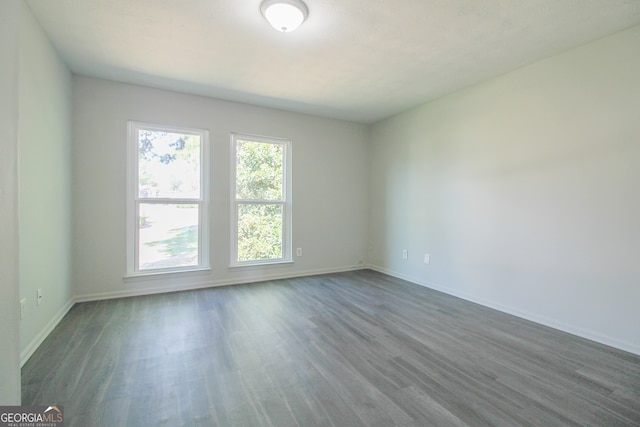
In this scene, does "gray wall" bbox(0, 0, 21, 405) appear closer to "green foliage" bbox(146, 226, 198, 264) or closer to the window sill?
the window sill

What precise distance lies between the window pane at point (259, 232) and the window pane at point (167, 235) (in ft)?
2.06

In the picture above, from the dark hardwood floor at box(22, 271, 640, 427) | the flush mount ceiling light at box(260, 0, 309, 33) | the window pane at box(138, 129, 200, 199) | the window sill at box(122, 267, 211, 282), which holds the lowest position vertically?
the dark hardwood floor at box(22, 271, 640, 427)

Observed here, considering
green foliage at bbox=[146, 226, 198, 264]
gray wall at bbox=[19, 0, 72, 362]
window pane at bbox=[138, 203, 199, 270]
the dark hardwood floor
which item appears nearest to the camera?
the dark hardwood floor

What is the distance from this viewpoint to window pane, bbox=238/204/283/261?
13.7 feet

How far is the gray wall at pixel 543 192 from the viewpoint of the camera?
2334 mm

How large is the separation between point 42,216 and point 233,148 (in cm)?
222

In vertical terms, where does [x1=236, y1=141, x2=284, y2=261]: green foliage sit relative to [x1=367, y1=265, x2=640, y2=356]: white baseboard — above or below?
above

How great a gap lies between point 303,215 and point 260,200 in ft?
2.42

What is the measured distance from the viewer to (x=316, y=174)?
15.5ft

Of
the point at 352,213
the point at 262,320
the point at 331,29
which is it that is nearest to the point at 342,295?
the point at 262,320

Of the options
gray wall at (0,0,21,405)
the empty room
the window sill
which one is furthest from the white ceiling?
the window sill

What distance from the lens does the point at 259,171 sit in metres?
4.32

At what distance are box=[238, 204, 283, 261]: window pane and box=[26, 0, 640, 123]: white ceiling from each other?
1706mm

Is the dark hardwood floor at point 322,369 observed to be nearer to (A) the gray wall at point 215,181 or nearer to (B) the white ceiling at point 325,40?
(A) the gray wall at point 215,181
